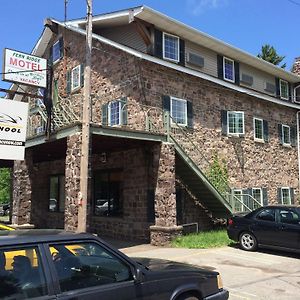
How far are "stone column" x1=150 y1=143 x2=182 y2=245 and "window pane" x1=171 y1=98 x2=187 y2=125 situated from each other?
9.48ft

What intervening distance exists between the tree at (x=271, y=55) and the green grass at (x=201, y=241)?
Answer: 29072 millimetres

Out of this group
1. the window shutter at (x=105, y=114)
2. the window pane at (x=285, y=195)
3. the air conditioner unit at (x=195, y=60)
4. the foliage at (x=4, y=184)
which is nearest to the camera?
the window shutter at (x=105, y=114)

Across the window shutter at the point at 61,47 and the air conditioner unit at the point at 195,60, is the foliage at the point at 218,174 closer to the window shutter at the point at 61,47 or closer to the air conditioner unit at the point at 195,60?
the air conditioner unit at the point at 195,60

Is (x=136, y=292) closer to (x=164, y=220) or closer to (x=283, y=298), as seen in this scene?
(x=283, y=298)

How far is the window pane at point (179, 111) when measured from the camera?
17.3 metres

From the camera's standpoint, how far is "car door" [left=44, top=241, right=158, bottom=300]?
12.7 ft

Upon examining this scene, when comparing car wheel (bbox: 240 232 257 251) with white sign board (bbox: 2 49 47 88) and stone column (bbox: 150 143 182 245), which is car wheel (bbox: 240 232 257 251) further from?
white sign board (bbox: 2 49 47 88)

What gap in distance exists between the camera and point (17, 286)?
11.7 feet

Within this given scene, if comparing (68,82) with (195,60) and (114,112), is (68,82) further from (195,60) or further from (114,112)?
(195,60)

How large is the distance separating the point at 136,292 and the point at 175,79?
1406 centimetres

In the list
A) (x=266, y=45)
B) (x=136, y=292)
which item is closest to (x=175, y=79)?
(x=136, y=292)

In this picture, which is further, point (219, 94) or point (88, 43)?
point (219, 94)

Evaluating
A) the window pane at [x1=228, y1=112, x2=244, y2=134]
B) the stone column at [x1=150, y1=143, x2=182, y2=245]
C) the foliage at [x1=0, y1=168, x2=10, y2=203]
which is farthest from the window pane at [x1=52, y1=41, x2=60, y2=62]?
the foliage at [x1=0, y1=168, x2=10, y2=203]

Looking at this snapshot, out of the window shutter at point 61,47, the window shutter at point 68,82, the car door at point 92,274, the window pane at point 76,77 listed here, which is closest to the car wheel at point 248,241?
the car door at point 92,274
